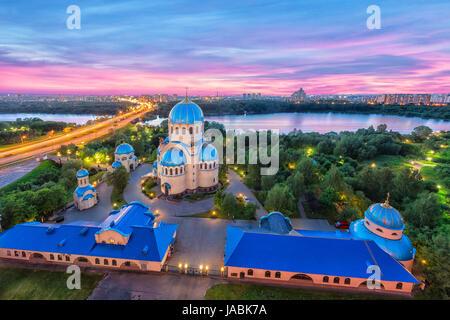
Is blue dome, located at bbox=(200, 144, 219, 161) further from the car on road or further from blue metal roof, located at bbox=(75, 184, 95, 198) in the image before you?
the car on road

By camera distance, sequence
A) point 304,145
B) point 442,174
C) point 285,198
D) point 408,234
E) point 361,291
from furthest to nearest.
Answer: point 304,145 → point 442,174 → point 285,198 → point 408,234 → point 361,291

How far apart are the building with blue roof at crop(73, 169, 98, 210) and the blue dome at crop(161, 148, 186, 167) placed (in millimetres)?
10850

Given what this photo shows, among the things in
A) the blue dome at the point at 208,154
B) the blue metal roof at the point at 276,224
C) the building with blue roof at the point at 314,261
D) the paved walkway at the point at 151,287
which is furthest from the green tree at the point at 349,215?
the blue dome at the point at 208,154

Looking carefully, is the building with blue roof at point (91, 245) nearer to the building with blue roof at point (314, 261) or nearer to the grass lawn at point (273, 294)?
the grass lawn at point (273, 294)

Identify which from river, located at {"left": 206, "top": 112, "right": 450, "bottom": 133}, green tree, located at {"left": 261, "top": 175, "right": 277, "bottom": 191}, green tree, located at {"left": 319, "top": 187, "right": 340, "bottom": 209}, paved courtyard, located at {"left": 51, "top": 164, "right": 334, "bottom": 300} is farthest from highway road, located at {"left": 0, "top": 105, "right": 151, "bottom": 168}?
green tree, located at {"left": 319, "top": 187, "right": 340, "bottom": 209}

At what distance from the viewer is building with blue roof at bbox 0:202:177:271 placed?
21.1 meters

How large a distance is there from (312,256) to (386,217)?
25.8ft

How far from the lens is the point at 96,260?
2145 cm

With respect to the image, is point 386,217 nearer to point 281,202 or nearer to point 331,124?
point 281,202

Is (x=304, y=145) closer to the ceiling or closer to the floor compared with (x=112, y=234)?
closer to the ceiling
